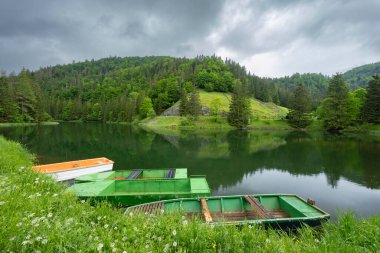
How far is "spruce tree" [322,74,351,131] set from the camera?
76.7m

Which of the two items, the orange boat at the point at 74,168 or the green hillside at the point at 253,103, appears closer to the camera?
the orange boat at the point at 74,168

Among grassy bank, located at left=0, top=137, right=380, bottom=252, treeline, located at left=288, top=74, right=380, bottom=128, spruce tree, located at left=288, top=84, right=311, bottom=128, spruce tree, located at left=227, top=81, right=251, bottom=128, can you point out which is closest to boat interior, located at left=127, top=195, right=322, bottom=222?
grassy bank, located at left=0, top=137, right=380, bottom=252

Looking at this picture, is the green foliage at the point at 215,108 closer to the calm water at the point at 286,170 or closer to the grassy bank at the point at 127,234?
the calm water at the point at 286,170

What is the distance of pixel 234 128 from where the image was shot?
325ft

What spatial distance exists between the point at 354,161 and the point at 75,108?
6472 inches

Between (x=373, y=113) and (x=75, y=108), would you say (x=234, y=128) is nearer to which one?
(x=373, y=113)

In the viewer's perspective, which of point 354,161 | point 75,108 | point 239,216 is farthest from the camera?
point 75,108

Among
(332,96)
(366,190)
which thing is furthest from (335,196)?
(332,96)

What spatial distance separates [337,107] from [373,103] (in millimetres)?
9563

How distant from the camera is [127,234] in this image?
553 centimetres

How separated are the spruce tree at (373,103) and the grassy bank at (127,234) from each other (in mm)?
83663

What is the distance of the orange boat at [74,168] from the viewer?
19.5 m

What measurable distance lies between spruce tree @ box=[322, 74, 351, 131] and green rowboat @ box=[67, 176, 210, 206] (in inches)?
3066

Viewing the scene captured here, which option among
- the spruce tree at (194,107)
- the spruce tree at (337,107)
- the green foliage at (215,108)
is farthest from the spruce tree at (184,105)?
the spruce tree at (337,107)
